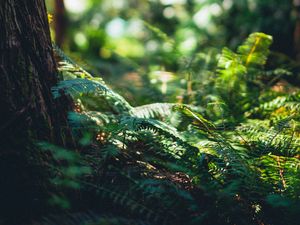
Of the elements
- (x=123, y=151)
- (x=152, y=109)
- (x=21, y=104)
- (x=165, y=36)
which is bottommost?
(x=123, y=151)

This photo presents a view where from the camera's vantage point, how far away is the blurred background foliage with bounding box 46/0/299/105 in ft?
10.3

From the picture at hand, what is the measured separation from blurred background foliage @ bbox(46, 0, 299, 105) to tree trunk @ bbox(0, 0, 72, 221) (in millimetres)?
1030

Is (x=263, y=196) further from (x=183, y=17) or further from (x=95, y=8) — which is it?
(x=95, y=8)

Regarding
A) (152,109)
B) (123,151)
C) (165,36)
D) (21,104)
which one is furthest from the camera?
(165,36)

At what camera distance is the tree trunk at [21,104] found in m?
1.64

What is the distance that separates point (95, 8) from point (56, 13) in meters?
1.84

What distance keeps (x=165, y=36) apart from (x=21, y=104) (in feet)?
4.79

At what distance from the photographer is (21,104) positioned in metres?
1.69

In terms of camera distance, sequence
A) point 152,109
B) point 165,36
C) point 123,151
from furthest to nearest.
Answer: point 165,36
point 152,109
point 123,151

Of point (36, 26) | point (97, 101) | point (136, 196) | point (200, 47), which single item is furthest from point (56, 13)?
point (136, 196)

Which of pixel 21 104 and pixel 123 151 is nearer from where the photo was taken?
pixel 21 104

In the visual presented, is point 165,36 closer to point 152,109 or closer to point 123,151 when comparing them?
point 152,109

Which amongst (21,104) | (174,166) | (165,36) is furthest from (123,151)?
(165,36)

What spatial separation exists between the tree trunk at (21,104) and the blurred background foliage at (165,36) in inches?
40.5
